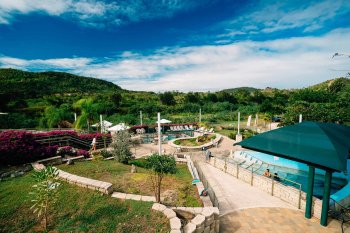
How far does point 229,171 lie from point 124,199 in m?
6.59

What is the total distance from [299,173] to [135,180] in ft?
32.7

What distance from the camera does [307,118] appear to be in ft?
56.7

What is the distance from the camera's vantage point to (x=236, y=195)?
8.19 metres

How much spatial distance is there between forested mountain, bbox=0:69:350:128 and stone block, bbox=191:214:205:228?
51.5 ft

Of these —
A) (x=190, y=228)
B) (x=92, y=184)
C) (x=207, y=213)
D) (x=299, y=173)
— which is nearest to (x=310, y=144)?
(x=207, y=213)

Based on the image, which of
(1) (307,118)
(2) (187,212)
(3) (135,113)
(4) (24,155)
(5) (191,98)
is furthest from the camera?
(5) (191,98)

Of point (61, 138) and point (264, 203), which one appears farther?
point (61, 138)

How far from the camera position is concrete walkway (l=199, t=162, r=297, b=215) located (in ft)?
23.8

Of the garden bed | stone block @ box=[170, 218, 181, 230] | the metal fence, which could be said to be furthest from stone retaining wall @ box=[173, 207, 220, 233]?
the garden bed

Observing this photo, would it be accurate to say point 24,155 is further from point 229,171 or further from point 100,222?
point 229,171

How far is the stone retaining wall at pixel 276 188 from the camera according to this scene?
259 inches

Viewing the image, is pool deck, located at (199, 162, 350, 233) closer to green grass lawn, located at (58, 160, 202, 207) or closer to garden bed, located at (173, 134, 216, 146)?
green grass lawn, located at (58, 160, 202, 207)

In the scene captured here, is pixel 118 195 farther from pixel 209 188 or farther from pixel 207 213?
pixel 209 188

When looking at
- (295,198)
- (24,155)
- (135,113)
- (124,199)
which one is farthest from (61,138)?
(135,113)
